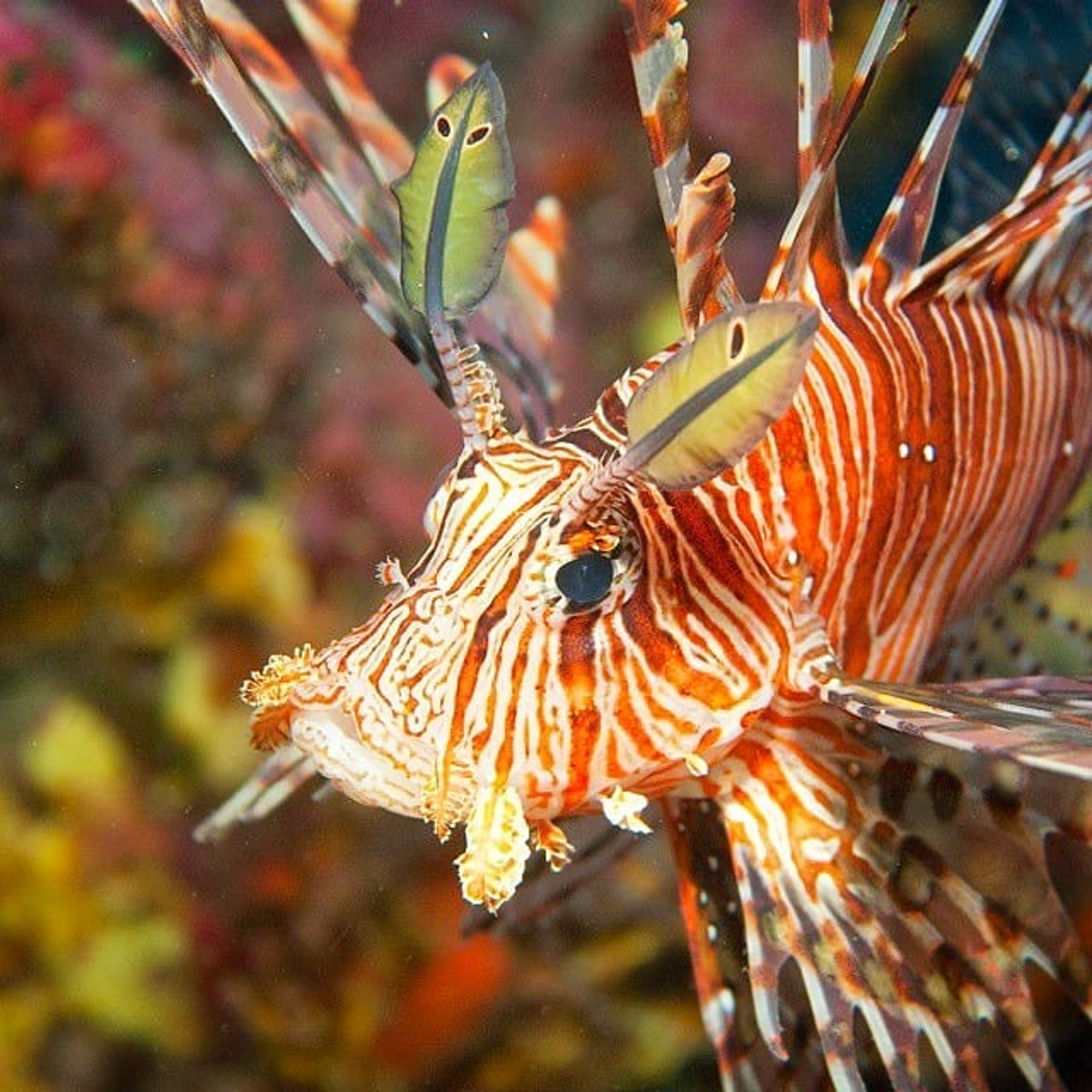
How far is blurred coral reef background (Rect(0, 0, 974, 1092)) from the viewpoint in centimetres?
232

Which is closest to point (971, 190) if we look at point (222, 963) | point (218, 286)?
point (218, 286)

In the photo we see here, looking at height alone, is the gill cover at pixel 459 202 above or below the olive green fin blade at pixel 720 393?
above

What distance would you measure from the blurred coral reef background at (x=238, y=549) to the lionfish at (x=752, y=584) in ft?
1.39

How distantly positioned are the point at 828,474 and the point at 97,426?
168 cm

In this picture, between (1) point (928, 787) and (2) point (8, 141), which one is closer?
(1) point (928, 787)

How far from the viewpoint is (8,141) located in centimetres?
240

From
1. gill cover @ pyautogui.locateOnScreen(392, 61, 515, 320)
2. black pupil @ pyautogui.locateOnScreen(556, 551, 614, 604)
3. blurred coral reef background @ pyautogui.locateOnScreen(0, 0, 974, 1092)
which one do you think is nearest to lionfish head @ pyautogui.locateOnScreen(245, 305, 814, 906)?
black pupil @ pyautogui.locateOnScreen(556, 551, 614, 604)

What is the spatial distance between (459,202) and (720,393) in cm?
40

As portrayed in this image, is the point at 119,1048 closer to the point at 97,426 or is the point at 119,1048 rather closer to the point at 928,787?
the point at 97,426

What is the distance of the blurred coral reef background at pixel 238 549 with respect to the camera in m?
2.32

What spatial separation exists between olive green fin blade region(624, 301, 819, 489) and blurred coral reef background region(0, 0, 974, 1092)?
120 cm

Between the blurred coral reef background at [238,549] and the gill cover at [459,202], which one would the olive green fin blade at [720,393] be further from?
the blurred coral reef background at [238,549]

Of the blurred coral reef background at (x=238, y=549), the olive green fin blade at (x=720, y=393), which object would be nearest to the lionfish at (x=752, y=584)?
the olive green fin blade at (x=720, y=393)

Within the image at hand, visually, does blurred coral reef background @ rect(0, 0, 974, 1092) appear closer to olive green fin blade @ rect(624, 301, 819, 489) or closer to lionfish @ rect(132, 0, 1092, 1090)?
lionfish @ rect(132, 0, 1092, 1090)
